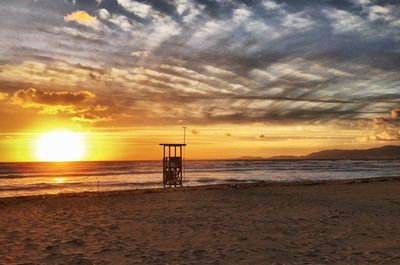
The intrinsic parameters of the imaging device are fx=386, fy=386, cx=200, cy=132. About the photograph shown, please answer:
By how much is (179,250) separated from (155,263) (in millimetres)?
1190

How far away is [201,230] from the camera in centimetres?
1146

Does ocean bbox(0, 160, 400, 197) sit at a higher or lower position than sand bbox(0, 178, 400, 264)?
lower

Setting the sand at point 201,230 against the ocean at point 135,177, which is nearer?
the sand at point 201,230

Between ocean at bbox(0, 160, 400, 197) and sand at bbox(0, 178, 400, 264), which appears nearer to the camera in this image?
sand at bbox(0, 178, 400, 264)

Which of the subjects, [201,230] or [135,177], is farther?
[135,177]

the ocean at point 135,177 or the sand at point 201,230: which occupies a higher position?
the sand at point 201,230

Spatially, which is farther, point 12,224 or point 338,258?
point 12,224

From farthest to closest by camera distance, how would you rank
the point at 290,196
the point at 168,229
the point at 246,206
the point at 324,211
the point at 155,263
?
the point at 290,196 → the point at 246,206 → the point at 324,211 → the point at 168,229 → the point at 155,263

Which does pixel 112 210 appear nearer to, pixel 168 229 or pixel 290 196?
pixel 168 229

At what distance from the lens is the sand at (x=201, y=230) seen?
28.3ft

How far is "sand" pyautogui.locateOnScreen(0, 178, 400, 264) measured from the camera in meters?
8.62

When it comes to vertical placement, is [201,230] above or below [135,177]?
above

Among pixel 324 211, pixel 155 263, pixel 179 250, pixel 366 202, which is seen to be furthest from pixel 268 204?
pixel 155 263

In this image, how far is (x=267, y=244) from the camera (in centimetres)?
972
